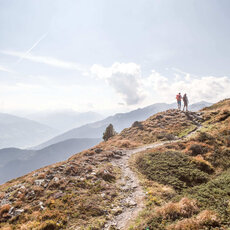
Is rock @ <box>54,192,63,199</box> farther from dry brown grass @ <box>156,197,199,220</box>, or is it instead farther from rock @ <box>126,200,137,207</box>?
dry brown grass @ <box>156,197,199,220</box>

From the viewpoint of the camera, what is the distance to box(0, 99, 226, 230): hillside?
7.54 m

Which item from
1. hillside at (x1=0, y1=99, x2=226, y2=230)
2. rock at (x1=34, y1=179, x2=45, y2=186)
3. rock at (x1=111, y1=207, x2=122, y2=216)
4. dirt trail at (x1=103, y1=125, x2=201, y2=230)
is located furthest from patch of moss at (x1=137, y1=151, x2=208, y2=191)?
rock at (x1=34, y1=179, x2=45, y2=186)

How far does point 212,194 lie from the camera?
870cm

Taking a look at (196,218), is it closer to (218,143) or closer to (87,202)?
(87,202)

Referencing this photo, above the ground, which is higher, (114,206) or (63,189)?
(63,189)

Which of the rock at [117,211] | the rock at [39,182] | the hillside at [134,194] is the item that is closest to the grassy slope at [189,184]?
the hillside at [134,194]

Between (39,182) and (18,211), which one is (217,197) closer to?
(18,211)

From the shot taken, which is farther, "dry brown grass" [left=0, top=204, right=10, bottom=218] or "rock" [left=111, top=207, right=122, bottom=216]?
"dry brown grass" [left=0, top=204, right=10, bottom=218]

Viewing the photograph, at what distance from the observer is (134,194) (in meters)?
11.7

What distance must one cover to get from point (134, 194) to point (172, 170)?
4.57 metres

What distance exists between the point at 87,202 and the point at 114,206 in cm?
193

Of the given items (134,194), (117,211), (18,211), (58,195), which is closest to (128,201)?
(134,194)

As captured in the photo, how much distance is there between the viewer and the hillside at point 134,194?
297 inches

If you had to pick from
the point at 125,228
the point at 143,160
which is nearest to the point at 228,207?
the point at 125,228
